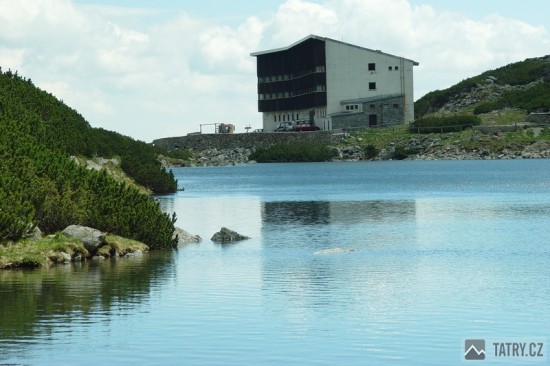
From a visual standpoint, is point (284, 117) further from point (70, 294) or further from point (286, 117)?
point (70, 294)

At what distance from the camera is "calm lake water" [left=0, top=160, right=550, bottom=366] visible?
23.4 meters

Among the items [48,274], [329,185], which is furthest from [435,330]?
[329,185]

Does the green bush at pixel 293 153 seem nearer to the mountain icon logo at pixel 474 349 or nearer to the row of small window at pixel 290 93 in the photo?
the row of small window at pixel 290 93

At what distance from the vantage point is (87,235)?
40250 millimetres

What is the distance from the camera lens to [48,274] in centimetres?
3553

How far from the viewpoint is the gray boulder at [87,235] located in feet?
130

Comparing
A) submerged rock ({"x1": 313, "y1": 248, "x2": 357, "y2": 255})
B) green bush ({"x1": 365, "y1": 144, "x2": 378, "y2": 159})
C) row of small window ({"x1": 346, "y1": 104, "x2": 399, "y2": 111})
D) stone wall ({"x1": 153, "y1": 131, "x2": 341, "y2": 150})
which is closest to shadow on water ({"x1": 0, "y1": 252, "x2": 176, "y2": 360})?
submerged rock ({"x1": 313, "y1": 248, "x2": 357, "y2": 255})

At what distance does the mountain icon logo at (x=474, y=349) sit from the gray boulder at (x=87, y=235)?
62.1ft

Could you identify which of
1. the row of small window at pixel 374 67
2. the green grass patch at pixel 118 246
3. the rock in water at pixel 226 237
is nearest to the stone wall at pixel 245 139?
the row of small window at pixel 374 67

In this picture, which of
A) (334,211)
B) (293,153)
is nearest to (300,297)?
(334,211)

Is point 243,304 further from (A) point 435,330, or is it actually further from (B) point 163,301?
(A) point 435,330

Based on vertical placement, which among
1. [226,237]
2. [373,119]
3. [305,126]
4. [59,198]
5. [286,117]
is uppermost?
[286,117]

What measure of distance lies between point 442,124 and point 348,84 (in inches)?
607

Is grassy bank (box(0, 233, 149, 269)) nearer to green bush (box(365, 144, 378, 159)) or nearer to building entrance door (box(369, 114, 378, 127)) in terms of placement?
green bush (box(365, 144, 378, 159))
